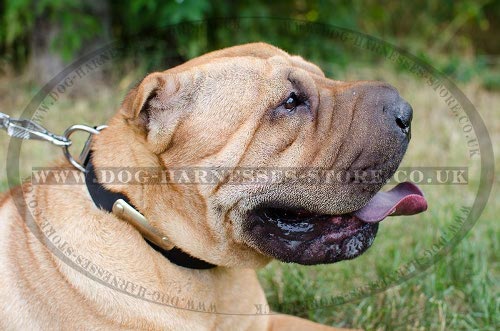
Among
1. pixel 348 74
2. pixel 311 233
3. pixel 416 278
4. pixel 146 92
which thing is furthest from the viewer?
pixel 348 74

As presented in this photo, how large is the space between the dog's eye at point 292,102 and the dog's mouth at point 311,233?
41cm

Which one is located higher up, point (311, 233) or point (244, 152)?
point (244, 152)

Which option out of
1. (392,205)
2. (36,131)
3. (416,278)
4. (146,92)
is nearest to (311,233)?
(392,205)

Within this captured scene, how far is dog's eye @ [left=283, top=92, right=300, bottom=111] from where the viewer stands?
2.54 m

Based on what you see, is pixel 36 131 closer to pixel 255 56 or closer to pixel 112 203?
pixel 112 203

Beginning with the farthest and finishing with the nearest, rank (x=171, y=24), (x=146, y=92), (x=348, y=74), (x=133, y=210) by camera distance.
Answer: (x=348, y=74), (x=171, y=24), (x=133, y=210), (x=146, y=92)

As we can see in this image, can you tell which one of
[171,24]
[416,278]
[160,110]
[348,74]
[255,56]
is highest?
[171,24]

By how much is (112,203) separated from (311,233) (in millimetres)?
812

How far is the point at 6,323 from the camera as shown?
8.22 feet

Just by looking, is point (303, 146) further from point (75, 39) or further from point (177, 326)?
point (75, 39)

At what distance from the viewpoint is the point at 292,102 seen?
2.56 meters

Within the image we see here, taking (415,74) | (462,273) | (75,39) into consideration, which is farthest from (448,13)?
(462,273)

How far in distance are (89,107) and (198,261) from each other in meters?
4.32

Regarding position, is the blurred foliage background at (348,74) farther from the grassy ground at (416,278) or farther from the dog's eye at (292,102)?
the dog's eye at (292,102)
